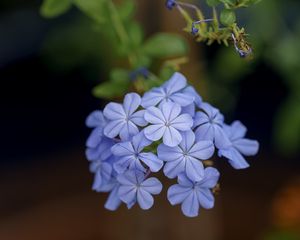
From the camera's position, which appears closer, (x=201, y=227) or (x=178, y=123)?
(x=178, y=123)

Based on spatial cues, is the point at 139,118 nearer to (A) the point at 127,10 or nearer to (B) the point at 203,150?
(B) the point at 203,150

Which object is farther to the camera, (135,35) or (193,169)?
(135,35)

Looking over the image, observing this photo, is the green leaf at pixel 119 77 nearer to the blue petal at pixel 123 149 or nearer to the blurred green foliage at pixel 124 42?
the blurred green foliage at pixel 124 42

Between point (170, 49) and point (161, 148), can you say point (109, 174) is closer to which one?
point (161, 148)

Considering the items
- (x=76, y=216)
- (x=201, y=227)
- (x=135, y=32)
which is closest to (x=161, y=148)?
(x=135, y=32)

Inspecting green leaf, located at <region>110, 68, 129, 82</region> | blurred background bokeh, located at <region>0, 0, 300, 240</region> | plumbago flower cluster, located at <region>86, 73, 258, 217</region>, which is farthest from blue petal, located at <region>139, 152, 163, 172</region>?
blurred background bokeh, located at <region>0, 0, 300, 240</region>

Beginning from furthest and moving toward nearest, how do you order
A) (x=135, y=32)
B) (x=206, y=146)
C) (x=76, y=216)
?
(x=76, y=216)
(x=135, y=32)
(x=206, y=146)

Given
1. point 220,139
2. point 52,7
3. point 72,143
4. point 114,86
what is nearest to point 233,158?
point 220,139
